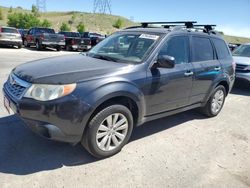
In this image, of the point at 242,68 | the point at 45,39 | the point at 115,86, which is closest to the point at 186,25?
the point at 115,86

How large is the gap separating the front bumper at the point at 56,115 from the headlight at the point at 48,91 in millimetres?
53

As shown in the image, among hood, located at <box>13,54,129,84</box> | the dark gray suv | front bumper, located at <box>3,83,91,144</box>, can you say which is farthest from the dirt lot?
hood, located at <box>13,54,129,84</box>

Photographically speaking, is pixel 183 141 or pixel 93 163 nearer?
pixel 93 163

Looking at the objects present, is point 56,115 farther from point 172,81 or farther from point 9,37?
point 9,37

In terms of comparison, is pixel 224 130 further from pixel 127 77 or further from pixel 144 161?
pixel 127 77

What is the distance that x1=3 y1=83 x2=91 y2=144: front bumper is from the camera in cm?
326

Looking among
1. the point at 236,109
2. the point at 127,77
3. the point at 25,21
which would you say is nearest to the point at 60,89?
the point at 127,77

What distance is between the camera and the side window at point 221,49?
576 cm

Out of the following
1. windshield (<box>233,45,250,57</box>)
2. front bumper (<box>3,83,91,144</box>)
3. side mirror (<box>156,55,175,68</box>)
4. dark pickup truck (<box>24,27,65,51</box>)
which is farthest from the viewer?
dark pickup truck (<box>24,27,65,51</box>)

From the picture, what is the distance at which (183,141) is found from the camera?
465 centimetres

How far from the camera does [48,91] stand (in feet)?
10.8

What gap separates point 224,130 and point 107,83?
2.91 m

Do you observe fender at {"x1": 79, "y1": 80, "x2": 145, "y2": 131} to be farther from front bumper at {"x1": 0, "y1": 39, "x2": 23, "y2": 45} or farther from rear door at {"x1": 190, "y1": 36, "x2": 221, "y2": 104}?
front bumper at {"x1": 0, "y1": 39, "x2": 23, "y2": 45}

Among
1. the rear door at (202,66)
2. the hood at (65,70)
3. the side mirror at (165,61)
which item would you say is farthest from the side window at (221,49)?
the hood at (65,70)
